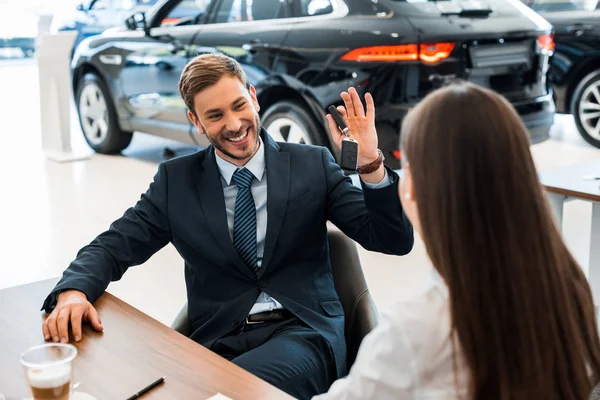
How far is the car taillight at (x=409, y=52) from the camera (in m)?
4.20

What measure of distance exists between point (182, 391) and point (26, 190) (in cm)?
471

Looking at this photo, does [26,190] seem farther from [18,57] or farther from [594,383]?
[18,57]

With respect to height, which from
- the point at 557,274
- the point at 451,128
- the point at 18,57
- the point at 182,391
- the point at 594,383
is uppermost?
the point at 451,128

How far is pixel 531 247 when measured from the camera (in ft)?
A: 3.47

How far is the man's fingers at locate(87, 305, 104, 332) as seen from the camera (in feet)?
5.54

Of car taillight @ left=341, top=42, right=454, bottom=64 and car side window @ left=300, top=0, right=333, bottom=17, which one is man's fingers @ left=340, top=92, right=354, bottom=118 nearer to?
car taillight @ left=341, top=42, right=454, bottom=64

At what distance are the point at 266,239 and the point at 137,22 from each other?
4233mm

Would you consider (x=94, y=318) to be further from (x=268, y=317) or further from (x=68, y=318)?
(x=268, y=317)

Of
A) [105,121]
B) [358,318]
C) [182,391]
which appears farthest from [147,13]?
[182,391]

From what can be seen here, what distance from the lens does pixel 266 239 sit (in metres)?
2.02

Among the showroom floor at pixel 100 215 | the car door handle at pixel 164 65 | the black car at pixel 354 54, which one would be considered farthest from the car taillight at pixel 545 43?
the car door handle at pixel 164 65

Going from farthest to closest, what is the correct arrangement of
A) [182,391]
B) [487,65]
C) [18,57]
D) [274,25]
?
[18,57], [274,25], [487,65], [182,391]

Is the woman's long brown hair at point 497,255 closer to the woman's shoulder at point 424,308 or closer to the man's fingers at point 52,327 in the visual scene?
the woman's shoulder at point 424,308

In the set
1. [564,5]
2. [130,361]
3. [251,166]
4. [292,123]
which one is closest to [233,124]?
[251,166]
